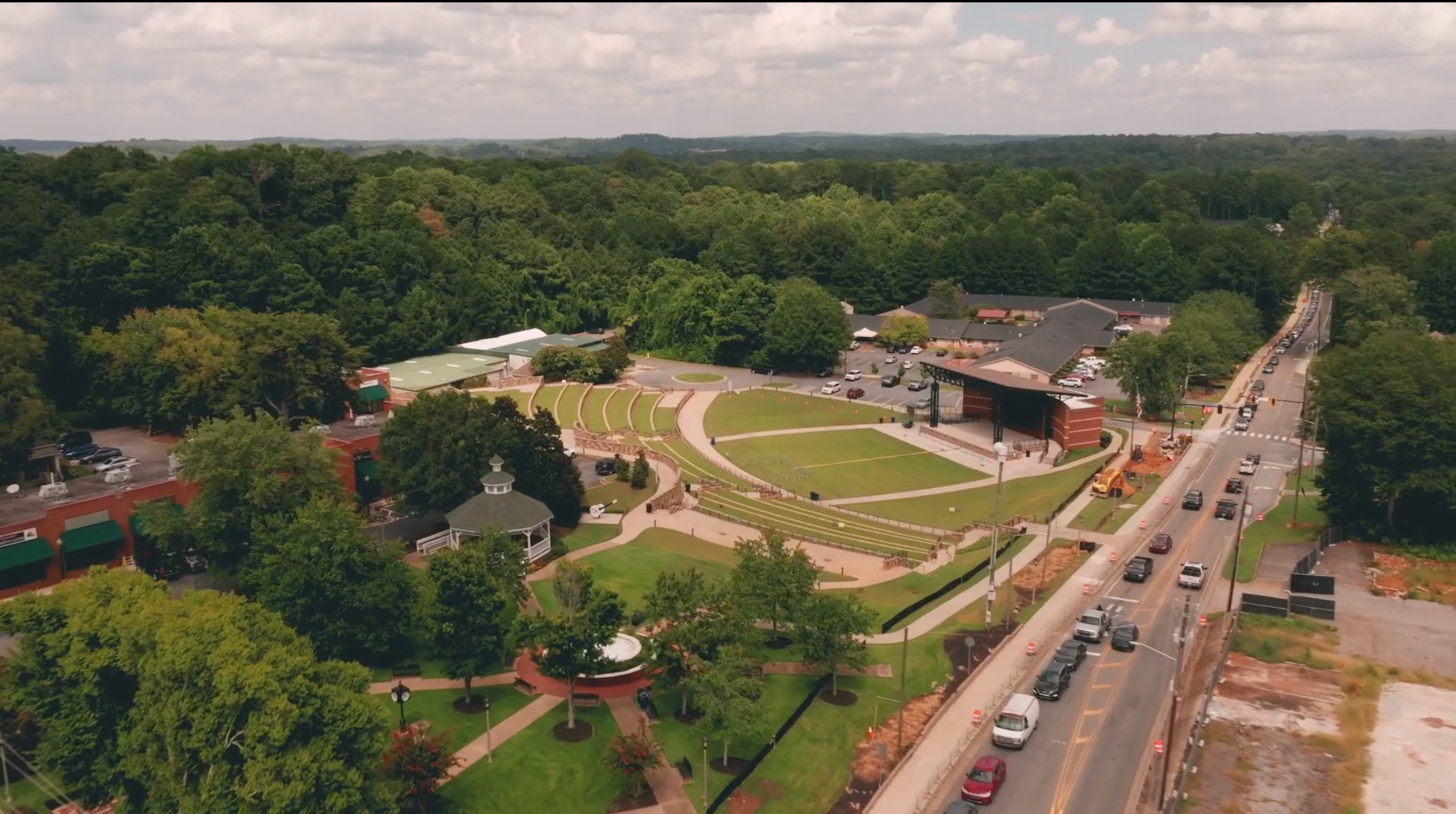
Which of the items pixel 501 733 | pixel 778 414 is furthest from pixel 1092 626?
pixel 778 414

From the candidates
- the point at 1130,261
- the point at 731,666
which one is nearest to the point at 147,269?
the point at 731,666

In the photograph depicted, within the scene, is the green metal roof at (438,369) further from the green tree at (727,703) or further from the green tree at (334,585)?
the green tree at (727,703)

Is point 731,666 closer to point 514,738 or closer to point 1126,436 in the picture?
point 514,738

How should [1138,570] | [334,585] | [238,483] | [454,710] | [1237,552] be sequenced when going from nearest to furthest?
[454,710] → [334,585] → [1237,552] → [238,483] → [1138,570]

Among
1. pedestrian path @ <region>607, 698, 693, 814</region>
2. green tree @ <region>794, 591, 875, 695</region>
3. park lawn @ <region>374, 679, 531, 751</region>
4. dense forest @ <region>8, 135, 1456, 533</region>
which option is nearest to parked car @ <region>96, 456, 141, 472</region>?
dense forest @ <region>8, 135, 1456, 533</region>

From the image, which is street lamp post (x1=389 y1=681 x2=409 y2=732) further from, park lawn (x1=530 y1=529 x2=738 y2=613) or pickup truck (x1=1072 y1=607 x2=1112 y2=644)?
pickup truck (x1=1072 y1=607 x2=1112 y2=644)

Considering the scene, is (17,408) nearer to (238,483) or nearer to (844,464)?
(238,483)

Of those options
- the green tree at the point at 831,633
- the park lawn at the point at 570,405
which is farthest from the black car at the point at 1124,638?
the park lawn at the point at 570,405
